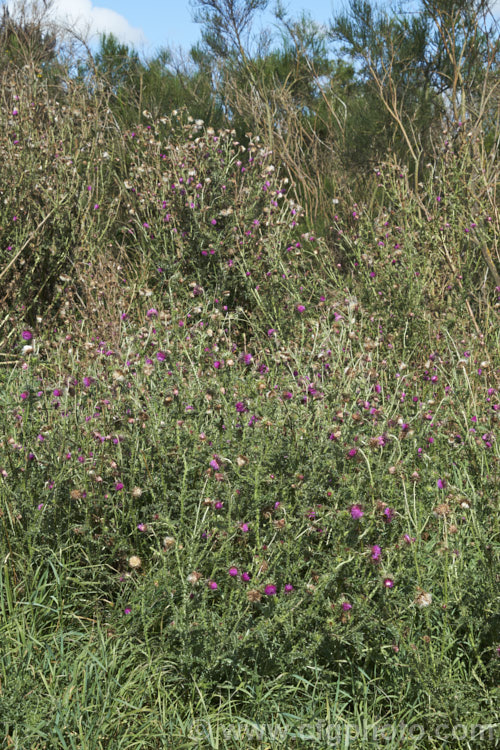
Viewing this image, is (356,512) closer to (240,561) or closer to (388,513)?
(388,513)

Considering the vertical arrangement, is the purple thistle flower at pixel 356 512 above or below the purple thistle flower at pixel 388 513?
below

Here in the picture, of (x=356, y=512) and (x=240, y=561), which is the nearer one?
(x=356, y=512)

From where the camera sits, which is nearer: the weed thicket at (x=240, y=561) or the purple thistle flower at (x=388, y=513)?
the weed thicket at (x=240, y=561)

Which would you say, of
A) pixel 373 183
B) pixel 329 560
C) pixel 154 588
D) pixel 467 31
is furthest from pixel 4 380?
pixel 467 31

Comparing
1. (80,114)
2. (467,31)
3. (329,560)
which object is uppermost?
(467,31)

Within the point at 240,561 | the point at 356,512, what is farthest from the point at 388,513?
the point at 240,561

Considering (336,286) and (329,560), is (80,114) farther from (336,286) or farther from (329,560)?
(329,560)

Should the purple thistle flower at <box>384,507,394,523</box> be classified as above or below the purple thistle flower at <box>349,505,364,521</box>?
above

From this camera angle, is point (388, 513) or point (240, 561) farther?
point (240, 561)

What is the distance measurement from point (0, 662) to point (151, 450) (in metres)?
0.83

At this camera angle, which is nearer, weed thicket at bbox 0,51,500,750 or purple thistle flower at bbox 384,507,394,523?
weed thicket at bbox 0,51,500,750

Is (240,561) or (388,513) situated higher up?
(388,513)

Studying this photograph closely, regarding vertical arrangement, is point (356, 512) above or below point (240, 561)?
above

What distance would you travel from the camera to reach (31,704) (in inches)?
71.7
